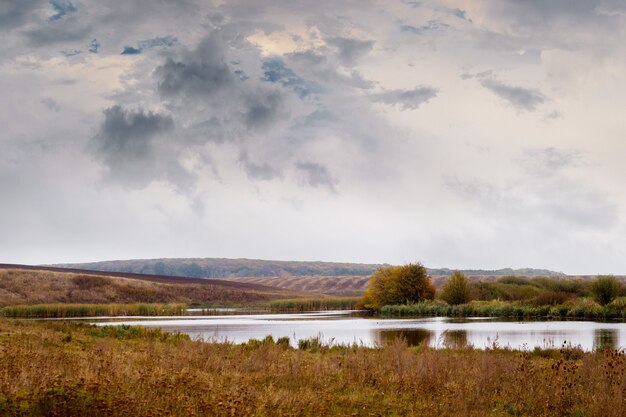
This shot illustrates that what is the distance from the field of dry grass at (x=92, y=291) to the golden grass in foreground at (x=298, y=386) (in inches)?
2933

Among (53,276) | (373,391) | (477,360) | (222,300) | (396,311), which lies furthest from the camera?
(222,300)

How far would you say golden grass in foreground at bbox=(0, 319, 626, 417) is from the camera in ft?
37.6

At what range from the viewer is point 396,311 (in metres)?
71.2

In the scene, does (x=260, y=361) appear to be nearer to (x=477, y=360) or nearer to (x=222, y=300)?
(x=477, y=360)

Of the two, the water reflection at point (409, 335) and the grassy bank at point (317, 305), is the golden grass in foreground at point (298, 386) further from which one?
the grassy bank at point (317, 305)

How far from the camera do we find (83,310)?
228 ft

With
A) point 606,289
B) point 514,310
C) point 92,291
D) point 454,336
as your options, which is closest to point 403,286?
point 514,310

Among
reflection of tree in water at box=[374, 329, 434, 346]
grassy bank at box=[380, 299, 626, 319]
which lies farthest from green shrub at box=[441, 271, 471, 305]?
reflection of tree in water at box=[374, 329, 434, 346]

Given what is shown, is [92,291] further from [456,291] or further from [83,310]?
[456,291]

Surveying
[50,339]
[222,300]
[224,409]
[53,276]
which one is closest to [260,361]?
[224,409]

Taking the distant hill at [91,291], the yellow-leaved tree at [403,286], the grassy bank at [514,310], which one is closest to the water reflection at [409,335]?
the grassy bank at [514,310]

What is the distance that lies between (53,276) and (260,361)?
9250 centimetres

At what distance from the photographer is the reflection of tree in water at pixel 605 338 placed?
29.0m

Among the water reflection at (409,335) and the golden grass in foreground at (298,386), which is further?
the water reflection at (409,335)
